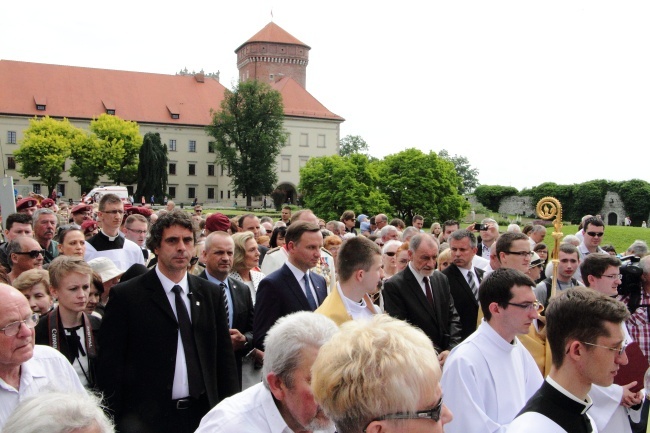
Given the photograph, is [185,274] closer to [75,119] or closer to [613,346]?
[613,346]

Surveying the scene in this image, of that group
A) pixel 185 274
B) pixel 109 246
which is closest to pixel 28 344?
pixel 185 274

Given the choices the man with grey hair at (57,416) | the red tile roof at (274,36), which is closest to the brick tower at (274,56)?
the red tile roof at (274,36)

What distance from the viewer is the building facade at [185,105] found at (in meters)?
79.7

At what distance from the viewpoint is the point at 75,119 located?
79375mm

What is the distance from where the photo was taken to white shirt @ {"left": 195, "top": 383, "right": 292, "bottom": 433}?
9.14ft

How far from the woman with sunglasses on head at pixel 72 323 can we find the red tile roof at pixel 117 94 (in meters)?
80.3

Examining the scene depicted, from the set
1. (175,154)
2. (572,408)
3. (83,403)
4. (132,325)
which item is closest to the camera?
(83,403)

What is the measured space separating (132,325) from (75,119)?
81396 mm

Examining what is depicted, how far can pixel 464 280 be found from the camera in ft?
23.6

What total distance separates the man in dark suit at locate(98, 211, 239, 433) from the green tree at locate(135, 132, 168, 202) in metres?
70.4

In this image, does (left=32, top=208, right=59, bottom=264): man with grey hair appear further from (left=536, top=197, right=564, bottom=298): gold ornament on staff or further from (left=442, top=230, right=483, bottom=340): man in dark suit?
(left=536, top=197, right=564, bottom=298): gold ornament on staff

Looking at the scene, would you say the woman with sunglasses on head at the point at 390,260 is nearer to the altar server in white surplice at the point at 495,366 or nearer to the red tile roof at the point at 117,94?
the altar server in white surplice at the point at 495,366

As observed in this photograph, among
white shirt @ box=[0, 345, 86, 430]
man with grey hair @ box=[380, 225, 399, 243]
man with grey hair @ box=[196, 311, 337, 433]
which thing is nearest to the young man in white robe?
man with grey hair @ box=[196, 311, 337, 433]

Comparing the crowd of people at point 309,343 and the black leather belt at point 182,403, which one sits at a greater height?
the crowd of people at point 309,343
